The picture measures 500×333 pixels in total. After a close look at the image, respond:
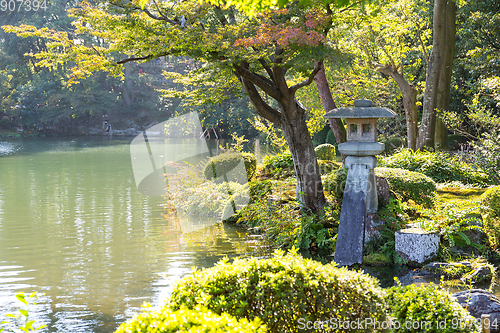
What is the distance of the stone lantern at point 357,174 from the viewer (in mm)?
6031

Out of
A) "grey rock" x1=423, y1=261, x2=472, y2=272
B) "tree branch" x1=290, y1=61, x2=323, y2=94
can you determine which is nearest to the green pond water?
"grey rock" x1=423, y1=261, x2=472, y2=272

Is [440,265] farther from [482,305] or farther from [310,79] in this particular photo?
[310,79]

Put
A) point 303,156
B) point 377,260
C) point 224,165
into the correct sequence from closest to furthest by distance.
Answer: point 377,260
point 303,156
point 224,165

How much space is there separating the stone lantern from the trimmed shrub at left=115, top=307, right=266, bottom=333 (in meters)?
4.02

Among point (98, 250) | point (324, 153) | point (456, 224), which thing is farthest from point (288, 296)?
point (324, 153)

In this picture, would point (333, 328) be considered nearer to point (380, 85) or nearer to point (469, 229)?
point (469, 229)

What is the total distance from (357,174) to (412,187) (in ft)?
6.11

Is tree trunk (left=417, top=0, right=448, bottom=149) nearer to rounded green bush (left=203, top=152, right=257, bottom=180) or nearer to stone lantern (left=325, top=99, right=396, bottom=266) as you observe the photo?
rounded green bush (left=203, top=152, right=257, bottom=180)

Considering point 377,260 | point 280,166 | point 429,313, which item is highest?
point 280,166

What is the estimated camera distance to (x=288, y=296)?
8.62 ft

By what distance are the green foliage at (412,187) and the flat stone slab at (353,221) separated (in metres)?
1.28

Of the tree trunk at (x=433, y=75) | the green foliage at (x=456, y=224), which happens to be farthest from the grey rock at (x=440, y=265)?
the tree trunk at (x=433, y=75)

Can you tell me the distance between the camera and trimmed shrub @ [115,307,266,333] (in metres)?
2.12

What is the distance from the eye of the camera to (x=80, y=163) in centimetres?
2009
